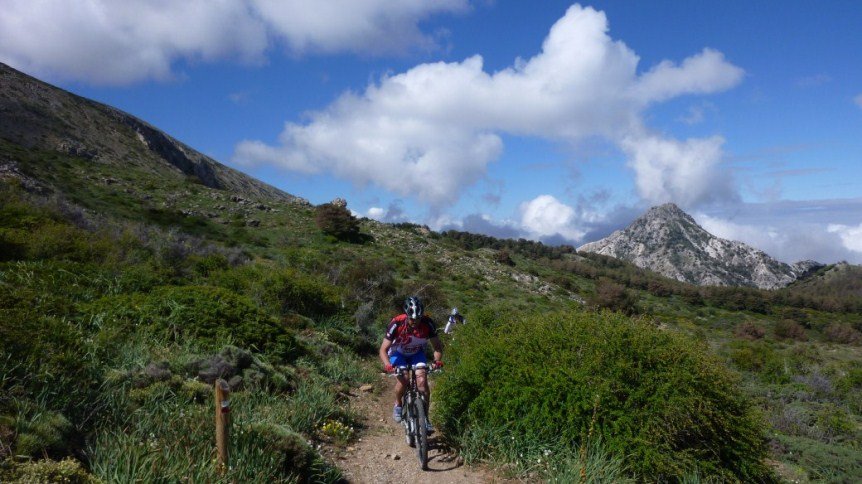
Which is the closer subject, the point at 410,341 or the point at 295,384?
the point at 410,341

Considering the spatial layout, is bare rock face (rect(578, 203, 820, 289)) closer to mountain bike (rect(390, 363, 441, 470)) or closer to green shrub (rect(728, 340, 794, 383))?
green shrub (rect(728, 340, 794, 383))

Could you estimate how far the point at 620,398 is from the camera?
5590mm

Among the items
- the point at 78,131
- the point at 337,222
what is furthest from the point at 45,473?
the point at 78,131

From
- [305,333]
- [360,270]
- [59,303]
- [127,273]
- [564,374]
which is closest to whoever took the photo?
[564,374]

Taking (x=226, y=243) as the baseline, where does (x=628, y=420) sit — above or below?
below

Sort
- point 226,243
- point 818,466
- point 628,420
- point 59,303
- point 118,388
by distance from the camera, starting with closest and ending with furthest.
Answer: point 118,388, point 628,420, point 59,303, point 818,466, point 226,243

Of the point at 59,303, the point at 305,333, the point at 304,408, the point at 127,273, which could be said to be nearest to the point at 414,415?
the point at 304,408

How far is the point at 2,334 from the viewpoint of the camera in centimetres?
396

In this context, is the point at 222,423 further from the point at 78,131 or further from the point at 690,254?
the point at 690,254

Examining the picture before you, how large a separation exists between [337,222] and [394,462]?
30.3m

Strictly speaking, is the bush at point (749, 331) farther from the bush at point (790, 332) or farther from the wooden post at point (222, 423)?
the wooden post at point (222, 423)

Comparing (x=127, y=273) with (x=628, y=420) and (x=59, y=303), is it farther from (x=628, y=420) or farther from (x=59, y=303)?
(x=628, y=420)

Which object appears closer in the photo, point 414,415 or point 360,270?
point 414,415

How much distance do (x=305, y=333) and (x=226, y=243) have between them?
51.2 feet
